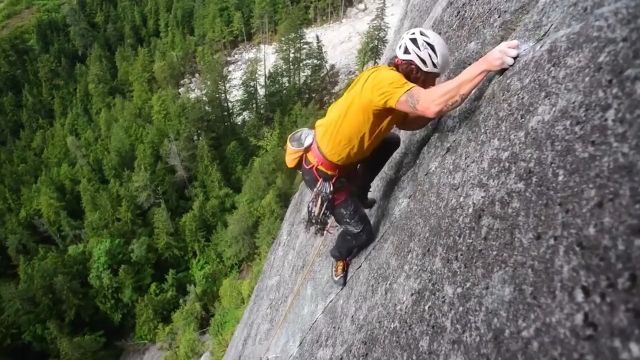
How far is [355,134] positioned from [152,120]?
171 ft

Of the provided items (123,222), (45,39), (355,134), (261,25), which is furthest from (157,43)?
(355,134)

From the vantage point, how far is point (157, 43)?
7038 cm

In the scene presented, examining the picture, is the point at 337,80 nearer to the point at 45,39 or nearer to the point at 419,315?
the point at 419,315

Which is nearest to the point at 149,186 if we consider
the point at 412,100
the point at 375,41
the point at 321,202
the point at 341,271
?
the point at 375,41

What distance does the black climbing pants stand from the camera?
593cm

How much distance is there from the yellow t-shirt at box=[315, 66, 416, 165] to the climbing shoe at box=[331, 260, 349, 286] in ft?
5.25

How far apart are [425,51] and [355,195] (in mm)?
2179

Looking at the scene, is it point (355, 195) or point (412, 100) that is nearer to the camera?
point (412, 100)

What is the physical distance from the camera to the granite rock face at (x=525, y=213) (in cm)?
273

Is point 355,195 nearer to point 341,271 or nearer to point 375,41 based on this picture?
point 341,271

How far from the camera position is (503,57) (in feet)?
13.3

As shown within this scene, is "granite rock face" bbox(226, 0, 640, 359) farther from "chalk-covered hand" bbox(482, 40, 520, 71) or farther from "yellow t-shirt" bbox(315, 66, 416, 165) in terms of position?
"yellow t-shirt" bbox(315, 66, 416, 165)

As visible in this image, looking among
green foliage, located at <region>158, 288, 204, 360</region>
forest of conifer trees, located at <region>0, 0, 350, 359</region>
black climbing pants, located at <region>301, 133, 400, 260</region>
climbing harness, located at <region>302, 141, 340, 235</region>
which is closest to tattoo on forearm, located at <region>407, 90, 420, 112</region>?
climbing harness, located at <region>302, 141, 340, 235</region>

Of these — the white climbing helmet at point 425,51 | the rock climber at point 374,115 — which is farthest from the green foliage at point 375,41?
the white climbing helmet at point 425,51
